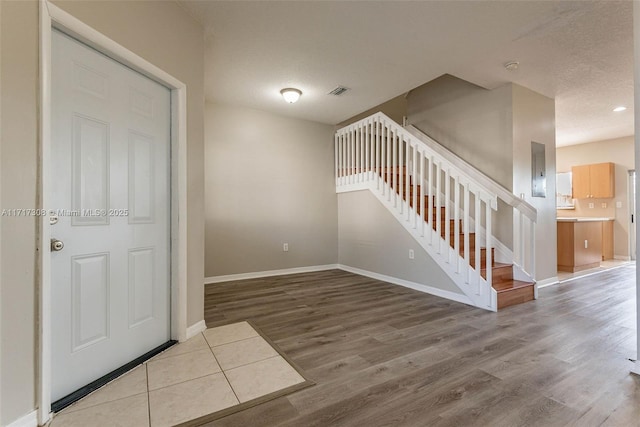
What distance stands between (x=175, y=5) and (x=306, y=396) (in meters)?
3.01

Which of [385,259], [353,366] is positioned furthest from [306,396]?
[385,259]

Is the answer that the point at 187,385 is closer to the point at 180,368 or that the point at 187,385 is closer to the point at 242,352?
the point at 180,368

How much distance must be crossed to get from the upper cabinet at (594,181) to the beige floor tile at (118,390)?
8.90 m

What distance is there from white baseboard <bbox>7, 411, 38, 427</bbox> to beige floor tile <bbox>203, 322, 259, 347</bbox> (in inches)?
40.2

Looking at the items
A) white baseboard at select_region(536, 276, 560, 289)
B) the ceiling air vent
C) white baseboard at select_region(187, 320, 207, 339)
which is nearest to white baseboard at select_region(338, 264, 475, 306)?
white baseboard at select_region(536, 276, 560, 289)

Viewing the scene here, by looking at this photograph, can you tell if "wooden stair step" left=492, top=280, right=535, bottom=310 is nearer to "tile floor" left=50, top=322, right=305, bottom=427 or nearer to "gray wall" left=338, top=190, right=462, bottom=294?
"gray wall" left=338, top=190, right=462, bottom=294

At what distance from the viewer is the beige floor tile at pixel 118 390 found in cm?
154

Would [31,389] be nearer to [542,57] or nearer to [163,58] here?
[163,58]

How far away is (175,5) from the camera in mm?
2277

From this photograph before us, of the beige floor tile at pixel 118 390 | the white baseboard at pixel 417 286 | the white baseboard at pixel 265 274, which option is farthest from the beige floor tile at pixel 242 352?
the white baseboard at pixel 417 286

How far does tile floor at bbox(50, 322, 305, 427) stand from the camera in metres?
1.44

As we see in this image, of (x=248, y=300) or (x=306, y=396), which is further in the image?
(x=248, y=300)

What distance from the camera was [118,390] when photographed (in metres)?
1.66

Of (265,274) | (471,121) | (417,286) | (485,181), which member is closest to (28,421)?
(265,274)
